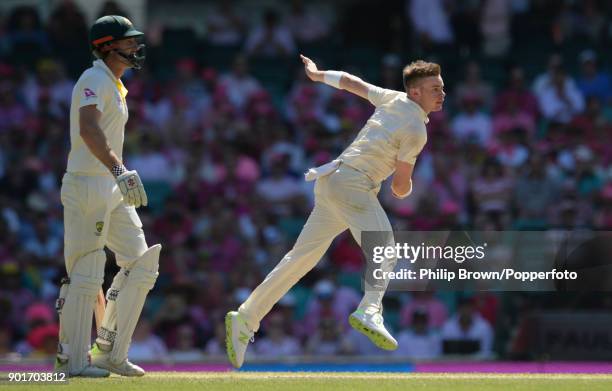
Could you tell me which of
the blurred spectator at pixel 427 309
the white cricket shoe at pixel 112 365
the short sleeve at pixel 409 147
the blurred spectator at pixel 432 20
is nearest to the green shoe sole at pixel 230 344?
the white cricket shoe at pixel 112 365

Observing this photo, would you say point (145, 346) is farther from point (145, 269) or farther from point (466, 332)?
point (145, 269)

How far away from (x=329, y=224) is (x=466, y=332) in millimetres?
4451

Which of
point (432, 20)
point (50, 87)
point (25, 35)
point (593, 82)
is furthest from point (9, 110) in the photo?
point (593, 82)

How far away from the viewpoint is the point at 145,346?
12078 millimetres

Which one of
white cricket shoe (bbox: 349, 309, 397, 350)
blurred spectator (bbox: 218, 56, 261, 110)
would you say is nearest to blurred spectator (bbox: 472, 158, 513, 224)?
blurred spectator (bbox: 218, 56, 261, 110)

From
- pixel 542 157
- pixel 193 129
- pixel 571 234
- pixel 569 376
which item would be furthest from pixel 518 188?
pixel 569 376

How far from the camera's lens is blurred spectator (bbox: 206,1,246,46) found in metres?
16.8

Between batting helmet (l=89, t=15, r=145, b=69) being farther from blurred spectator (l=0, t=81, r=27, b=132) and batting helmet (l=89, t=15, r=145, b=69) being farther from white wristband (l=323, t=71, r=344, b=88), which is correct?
blurred spectator (l=0, t=81, r=27, b=132)

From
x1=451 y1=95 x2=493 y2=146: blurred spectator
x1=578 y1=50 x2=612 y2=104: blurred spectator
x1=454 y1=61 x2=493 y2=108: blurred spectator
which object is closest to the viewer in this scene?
x1=451 y1=95 x2=493 y2=146: blurred spectator

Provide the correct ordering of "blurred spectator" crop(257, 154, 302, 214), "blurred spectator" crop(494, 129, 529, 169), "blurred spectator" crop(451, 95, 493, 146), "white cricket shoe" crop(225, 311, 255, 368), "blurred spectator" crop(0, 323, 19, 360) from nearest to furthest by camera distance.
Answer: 1. "white cricket shoe" crop(225, 311, 255, 368)
2. "blurred spectator" crop(0, 323, 19, 360)
3. "blurred spectator" crop(257, 154, 302, 214)
4. "blurred spectator" crop(494, 129, 529, 169)
5. "blurred spectator" crop(451, 95, 493, 146)

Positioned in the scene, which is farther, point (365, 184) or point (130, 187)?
point (365, 184)

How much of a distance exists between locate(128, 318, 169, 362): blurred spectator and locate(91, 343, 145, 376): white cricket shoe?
12.7 ft

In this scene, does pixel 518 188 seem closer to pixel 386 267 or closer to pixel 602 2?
pixel 602 2

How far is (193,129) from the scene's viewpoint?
15.2m
